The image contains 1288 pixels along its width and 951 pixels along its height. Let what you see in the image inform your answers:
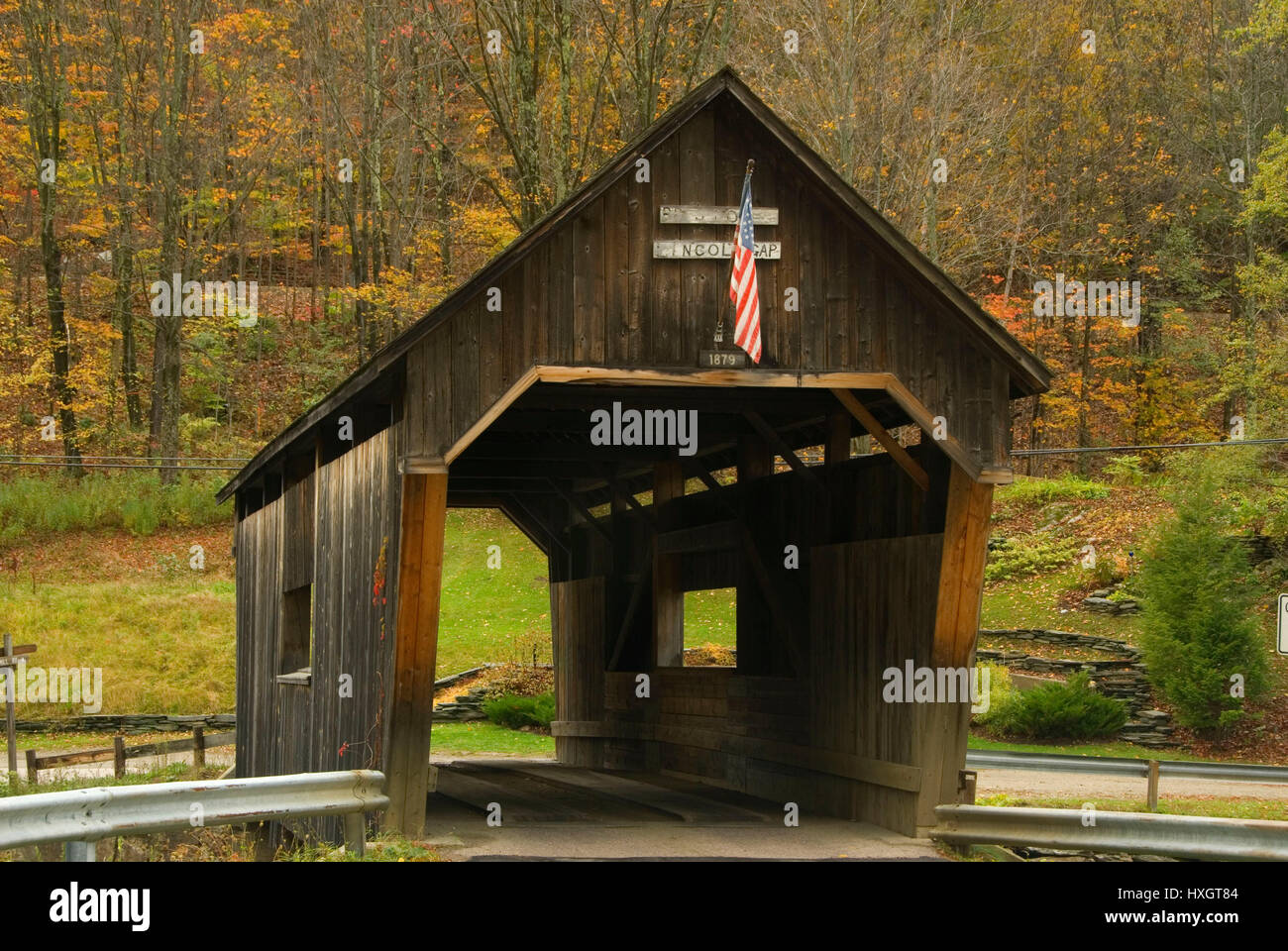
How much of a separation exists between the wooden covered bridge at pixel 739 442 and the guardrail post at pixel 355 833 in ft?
5.29

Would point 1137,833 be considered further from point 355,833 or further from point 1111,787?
point 1111,787

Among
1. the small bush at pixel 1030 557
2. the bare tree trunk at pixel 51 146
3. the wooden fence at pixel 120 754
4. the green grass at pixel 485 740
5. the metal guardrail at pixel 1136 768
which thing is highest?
the bare tree trunk at pixel 51 146

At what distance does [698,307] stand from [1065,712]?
636 inches

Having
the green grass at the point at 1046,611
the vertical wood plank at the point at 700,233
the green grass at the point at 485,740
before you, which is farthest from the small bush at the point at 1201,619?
the vertical wood plank at the point at 700,233

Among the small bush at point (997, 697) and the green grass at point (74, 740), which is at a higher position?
the small bush at point (997, 697)

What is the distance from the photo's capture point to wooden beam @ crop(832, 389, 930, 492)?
13250 mm

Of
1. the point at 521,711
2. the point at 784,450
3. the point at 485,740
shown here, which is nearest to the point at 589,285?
the point at 784,450

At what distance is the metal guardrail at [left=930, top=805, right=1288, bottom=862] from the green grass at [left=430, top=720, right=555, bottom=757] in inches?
631

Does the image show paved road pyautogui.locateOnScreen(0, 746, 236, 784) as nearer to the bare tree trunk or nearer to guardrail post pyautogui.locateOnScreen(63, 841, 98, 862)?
the bare tree trunk

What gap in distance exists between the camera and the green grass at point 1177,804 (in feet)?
52.7

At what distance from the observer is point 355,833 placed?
1033 centimetres

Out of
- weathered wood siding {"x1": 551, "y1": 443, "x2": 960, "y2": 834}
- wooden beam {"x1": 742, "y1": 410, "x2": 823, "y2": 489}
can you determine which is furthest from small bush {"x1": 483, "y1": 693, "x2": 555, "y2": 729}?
wooden beam {"x1": 742, "y1": 410, "x2": 823, "y2": 489}

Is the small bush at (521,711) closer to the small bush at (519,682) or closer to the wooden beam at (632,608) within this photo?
the small bush at (519,682)
